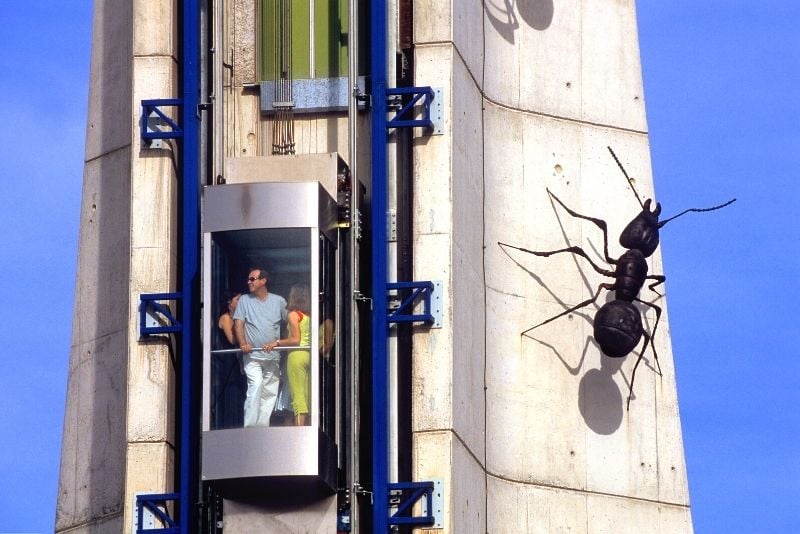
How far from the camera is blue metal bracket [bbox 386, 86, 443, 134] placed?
3253cm

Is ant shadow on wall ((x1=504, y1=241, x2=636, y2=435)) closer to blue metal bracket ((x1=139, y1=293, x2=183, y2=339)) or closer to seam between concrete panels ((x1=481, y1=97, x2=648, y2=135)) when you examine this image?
seam between concrete panels ((x1=481, y1=97, x2=648, y2=135))

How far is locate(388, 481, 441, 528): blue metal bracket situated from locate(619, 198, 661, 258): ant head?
5633 millimetres

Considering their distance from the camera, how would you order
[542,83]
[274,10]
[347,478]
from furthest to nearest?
[542,83], [274,10], [347,478]

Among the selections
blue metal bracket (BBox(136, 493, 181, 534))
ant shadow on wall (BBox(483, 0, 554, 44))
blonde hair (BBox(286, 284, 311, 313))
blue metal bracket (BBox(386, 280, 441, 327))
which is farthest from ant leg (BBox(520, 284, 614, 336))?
blue metal bracket (BBox(136, 493, 181, 534))

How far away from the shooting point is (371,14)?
32.8m

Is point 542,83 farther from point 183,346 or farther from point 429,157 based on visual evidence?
point 183,346

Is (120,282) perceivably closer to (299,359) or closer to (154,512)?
(154,512)

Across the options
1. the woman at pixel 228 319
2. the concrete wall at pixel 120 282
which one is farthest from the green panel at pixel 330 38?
the woman at pixel 228 319

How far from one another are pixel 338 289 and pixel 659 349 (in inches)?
242

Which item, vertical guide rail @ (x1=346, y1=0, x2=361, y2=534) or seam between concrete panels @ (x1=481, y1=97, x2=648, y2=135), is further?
seam between concrete panels @ (x1=481, y1=97, x2=648, y2=135)

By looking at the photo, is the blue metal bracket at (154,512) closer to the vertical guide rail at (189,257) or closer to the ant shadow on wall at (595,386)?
the vertical guide rail at (189,257)

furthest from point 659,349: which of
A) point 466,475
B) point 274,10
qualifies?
point 274,10

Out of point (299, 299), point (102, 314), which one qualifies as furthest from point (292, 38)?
point (299, 299)

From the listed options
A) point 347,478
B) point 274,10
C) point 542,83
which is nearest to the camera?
point 347,478
